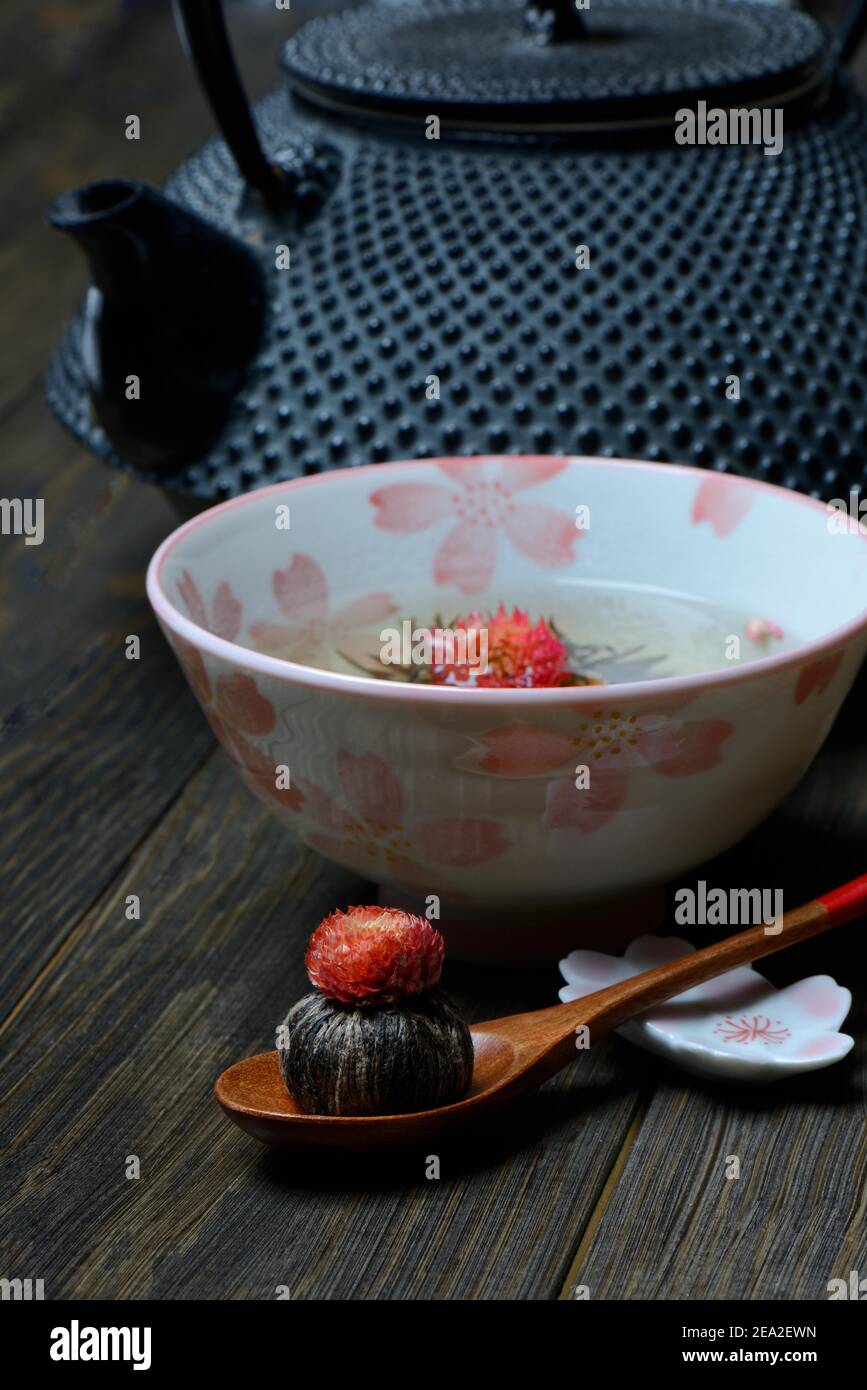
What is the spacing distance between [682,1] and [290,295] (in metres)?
0.26

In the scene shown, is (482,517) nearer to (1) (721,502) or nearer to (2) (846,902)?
(1) (721,502)

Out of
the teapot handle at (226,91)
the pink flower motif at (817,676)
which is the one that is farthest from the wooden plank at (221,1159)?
the teapot handle at (226,91)

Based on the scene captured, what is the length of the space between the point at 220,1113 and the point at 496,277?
0.31m

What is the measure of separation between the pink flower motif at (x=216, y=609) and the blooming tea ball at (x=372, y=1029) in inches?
5.1

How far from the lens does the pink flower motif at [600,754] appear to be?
37cm

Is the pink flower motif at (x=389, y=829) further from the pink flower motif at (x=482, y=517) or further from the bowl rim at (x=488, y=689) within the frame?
the pink flower motif at (x=482, y=517)

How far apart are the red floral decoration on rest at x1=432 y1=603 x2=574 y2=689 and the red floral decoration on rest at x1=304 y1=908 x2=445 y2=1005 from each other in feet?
0.36

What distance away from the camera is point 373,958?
346mm

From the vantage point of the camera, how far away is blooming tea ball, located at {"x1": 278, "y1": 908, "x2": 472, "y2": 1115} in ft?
1.14

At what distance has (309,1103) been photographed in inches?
13.9

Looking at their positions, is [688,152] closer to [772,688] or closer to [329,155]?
[329,155]

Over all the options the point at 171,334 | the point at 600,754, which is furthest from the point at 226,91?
the point at 600,754

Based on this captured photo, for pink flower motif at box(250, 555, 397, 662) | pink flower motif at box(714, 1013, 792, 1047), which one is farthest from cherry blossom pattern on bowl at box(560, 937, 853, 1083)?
pink flower motif at box(250, 555, 397, 662)

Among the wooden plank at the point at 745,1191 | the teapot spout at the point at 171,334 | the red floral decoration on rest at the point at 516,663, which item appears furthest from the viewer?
A: the teapot spout at the point at 171,334
